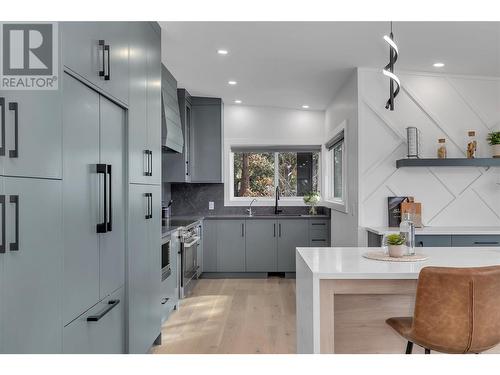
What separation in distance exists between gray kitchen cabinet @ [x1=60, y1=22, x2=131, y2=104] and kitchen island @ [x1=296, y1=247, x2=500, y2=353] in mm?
1461

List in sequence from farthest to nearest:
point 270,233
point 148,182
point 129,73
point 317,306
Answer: point 270,233
point 148,182
point 129,73
point 317,306

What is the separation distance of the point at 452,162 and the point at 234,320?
2578 mm

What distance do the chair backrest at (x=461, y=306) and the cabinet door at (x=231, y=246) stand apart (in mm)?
4158

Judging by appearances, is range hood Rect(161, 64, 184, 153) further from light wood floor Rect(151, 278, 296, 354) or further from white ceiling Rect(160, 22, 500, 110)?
light wood floor Rect(151, 278, 296, 354)

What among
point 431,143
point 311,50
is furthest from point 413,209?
point 311,50

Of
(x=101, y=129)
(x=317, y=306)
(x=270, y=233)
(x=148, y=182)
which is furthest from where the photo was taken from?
(x=270, y=233)

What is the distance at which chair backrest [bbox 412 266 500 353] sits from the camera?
1786mm

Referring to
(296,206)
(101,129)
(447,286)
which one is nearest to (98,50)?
(101,129)

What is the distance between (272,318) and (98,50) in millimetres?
2874

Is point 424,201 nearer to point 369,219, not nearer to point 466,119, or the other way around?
point 369,219

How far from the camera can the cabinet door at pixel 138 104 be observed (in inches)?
107

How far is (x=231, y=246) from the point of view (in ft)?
19.4

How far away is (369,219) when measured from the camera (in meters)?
4.20

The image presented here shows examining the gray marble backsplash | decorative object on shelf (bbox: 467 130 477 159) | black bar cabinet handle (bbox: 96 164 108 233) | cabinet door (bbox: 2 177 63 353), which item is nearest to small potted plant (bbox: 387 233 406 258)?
black bar cabinet handle (bbox: 96 164 108 233)
